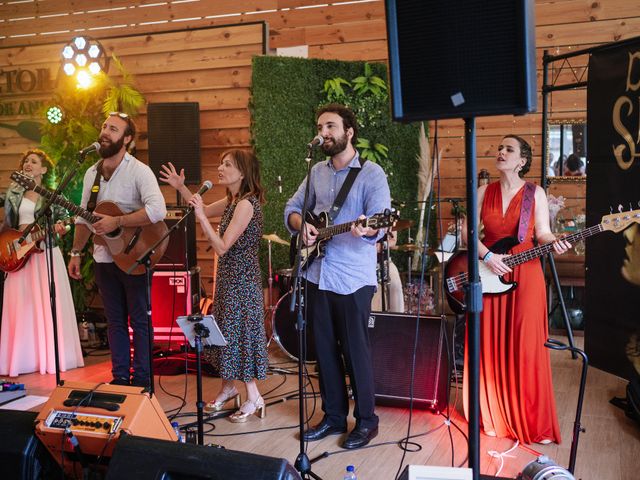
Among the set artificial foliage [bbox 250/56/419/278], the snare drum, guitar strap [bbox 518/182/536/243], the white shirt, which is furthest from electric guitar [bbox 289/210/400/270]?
artificial foliage [bbox 250/56/419/278]

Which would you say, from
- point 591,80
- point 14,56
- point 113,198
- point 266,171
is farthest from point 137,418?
Answer: point 14,56

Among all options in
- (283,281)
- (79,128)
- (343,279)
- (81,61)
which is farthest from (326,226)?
(81,61)

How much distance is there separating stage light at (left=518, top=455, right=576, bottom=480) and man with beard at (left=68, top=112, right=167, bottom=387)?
2.85m

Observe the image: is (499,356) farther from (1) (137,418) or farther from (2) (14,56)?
(2) (14,56)

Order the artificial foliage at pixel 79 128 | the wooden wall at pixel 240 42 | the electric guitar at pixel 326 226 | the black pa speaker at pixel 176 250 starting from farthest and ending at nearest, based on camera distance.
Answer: the artificial foliage at pixel 79 128 < the wooden wall at pixel 240 42 < the black pa speaker at pixel 176 250 < the electric guitar at pixel 326 226

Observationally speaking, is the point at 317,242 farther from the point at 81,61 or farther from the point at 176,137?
the point at 81,61

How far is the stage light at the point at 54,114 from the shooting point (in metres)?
6.79

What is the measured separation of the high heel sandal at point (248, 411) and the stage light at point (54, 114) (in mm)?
4264

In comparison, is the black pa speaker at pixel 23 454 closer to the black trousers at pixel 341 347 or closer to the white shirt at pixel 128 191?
the black trousers at pixel 341 347

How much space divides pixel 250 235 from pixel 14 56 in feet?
19.0

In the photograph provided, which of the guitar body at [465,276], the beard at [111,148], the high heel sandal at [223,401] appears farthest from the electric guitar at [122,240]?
the guitar body at [465,276]

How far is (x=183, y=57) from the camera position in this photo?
23.7 feet

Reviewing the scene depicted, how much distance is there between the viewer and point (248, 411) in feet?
13.2

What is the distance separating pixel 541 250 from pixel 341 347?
124 cm
